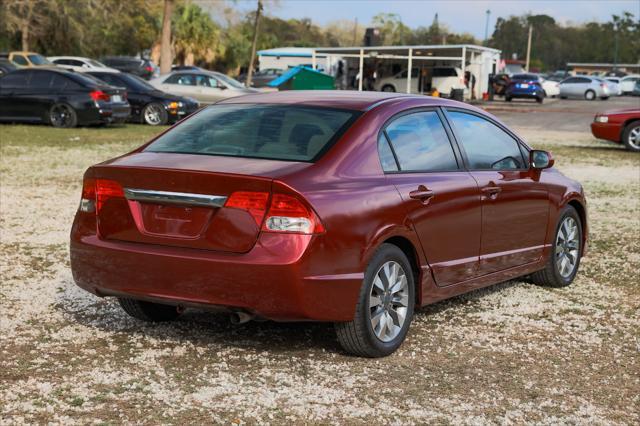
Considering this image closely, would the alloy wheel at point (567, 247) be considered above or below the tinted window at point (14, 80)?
below

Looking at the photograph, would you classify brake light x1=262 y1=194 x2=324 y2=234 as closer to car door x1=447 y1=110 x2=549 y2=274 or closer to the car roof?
the car roof

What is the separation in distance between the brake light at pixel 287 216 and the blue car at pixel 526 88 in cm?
4879

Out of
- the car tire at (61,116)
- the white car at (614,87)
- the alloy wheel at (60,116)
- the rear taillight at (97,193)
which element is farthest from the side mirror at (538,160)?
the white car at (614,87)

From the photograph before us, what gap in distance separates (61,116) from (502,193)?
17989mm

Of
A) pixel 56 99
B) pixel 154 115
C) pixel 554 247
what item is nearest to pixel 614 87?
pixel 154 115

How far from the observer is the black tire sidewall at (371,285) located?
5.50 m

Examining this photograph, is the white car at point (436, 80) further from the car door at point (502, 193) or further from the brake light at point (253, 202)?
the brake light at point (253, 202)

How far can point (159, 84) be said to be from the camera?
1161 inches

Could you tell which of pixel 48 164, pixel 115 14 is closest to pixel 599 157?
pixel 48 164

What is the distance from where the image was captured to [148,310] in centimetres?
630

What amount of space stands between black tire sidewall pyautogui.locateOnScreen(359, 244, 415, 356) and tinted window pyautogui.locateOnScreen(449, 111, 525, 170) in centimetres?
114

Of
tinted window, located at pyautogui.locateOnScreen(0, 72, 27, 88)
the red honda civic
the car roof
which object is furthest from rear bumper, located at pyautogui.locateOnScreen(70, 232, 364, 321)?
tinted window, located at pyautogui.locateOnScreen(0, 72, 27, 88)

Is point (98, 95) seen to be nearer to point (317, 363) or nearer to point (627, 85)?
point (317, 363)

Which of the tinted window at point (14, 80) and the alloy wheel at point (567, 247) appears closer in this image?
the alloy wheel at point (567, 247)
